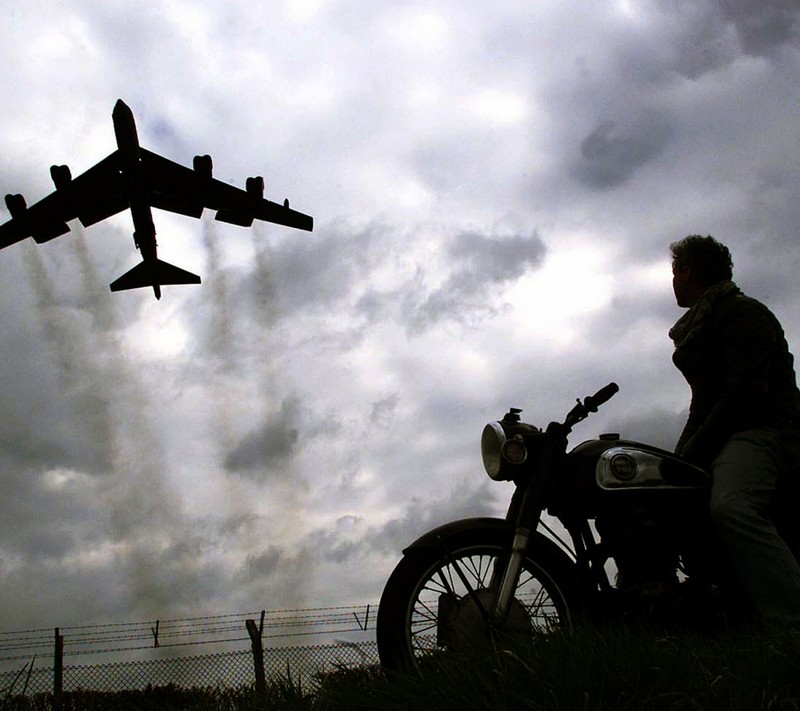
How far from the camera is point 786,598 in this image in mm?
3092

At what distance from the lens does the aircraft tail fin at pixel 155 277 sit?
2527cm

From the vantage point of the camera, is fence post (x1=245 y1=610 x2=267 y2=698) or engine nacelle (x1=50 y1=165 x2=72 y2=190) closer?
fence post (x1=245 y1=610 x2=267 y2=698)

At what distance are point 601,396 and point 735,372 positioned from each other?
1.85 ft

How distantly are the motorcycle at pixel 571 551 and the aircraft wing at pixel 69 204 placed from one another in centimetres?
2196

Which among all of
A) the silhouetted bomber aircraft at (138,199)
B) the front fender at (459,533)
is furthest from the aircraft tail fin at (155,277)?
the front fender at (459,533)

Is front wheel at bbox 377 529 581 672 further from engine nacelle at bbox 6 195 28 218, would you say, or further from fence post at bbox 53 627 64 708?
engine nacelle at bbox 6 195 28 218

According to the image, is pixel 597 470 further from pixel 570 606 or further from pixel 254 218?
pixel 254 218

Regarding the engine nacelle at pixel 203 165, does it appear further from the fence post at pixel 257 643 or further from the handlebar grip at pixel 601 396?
the handlebar grip at pixel 601 396

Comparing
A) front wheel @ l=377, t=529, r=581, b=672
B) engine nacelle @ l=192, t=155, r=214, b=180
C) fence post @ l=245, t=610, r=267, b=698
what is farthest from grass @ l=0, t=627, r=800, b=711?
engine nacelle @ l=192, t=155, r=214, b=180

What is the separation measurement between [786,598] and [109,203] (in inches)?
936

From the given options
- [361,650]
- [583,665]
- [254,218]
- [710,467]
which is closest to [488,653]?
[583,665]

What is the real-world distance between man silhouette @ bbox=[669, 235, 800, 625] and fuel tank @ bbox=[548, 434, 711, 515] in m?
0.13

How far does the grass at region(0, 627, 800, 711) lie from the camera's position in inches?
92.8

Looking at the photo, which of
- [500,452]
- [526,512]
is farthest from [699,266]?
[526,512]
